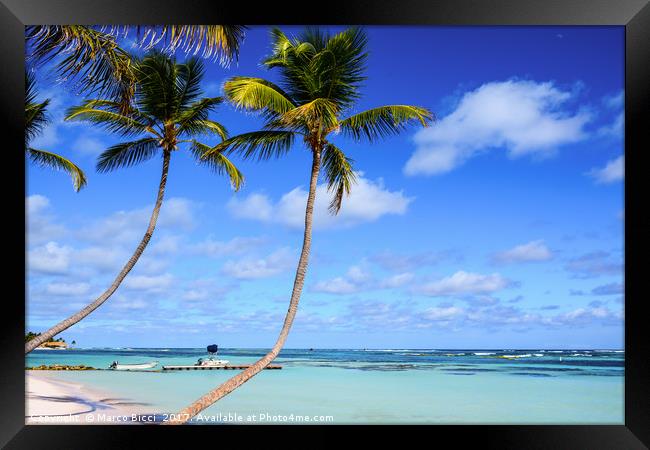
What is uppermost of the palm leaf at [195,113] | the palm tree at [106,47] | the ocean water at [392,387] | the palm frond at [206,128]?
the palm leaf at [195,113]

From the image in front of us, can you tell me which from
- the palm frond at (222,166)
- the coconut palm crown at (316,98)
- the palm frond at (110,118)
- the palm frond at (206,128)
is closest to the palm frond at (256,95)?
the coconut palm crown at (316,98)

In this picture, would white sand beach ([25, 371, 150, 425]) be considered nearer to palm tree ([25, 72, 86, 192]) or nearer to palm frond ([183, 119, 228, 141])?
palm tree ([25, 72, 86, 192])

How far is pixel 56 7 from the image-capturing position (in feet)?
13.6

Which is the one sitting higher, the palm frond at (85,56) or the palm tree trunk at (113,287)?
the palm frond at (85,56)

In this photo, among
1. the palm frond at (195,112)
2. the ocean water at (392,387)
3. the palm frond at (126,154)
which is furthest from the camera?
the ocean water at (392,387)

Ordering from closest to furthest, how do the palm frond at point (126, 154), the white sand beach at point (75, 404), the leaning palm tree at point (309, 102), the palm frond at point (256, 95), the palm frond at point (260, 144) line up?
the palm frond at point (256, 95), the leaning palm tree at point (309, 102), the palm frond at point (260, 144), the palm frond at point (126, 154), the white sand beach at point (75, 404)

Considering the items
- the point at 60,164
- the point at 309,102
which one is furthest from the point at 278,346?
the point at 60,164

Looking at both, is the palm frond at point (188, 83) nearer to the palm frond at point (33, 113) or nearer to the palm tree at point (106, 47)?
the palm frond at point (33, 113)

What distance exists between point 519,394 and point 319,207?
8.98m

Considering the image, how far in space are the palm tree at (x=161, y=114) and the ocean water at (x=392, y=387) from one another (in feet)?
21.3

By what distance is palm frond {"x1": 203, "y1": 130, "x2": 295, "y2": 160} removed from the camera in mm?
6781

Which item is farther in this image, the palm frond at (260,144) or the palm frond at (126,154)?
the palm frond at (126,154)

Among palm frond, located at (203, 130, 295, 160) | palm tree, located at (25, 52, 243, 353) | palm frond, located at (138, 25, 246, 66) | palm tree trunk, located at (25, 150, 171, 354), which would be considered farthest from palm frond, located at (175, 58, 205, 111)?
palm frond, located at (138, 25, 246, 66)

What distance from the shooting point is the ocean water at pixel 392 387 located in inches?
628
